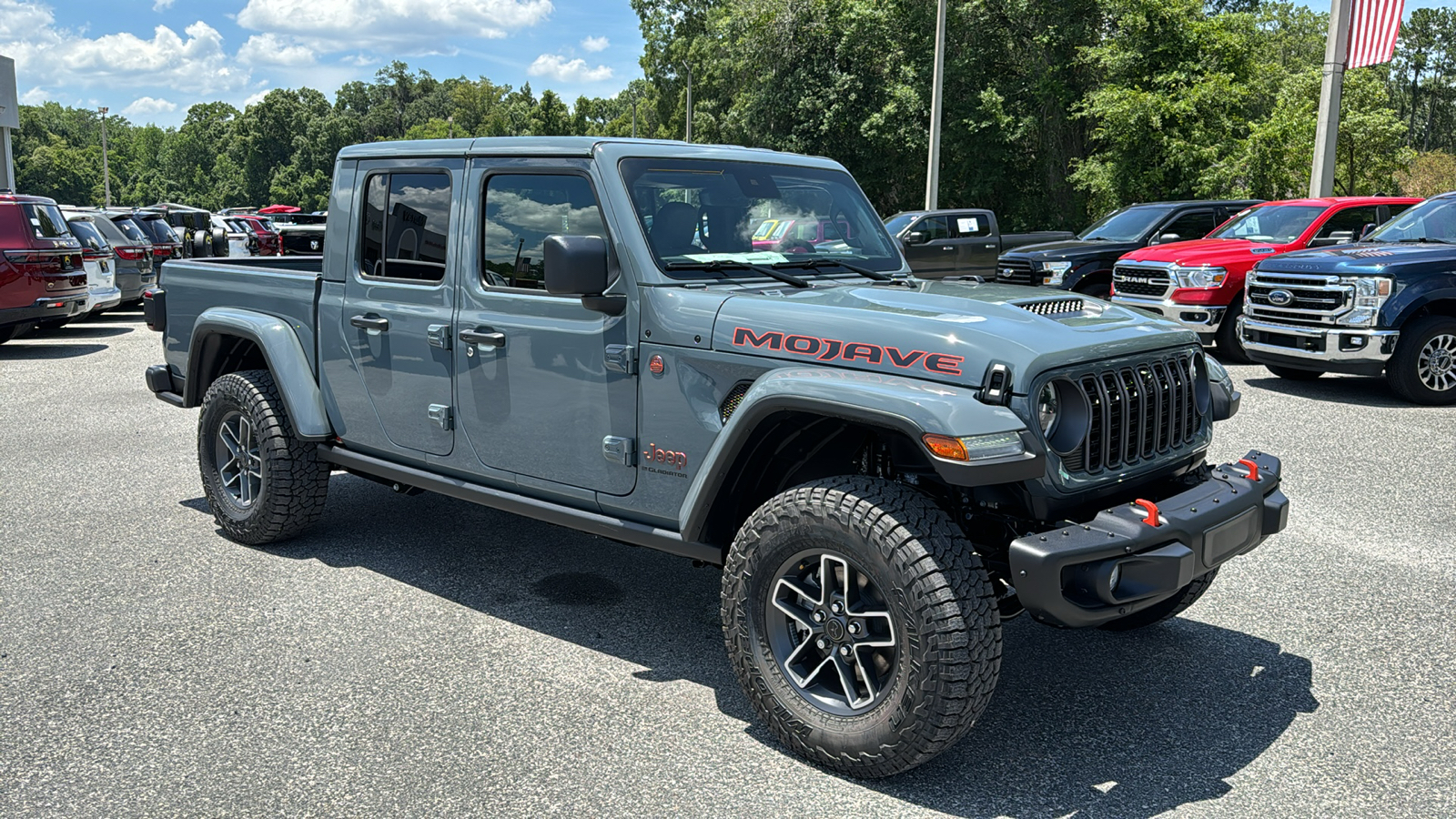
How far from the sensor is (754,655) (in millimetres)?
3652

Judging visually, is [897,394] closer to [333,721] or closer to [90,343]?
[333,721]

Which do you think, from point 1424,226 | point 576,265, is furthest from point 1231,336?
point 576,265

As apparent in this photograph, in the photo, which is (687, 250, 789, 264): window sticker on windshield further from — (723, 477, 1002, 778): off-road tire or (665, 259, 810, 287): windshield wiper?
(723, 477, 1002, 778): off-road tire

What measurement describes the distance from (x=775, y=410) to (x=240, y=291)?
3.59 meters

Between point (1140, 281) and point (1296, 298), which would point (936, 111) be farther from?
point (1296, 298)

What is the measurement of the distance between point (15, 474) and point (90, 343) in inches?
350

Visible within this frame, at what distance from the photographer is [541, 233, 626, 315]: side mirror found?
3.88 metres

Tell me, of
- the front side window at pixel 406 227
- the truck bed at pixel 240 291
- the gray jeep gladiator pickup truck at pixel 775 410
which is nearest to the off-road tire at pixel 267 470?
the gray jeep gladiator pickup truck at pixel 775 410

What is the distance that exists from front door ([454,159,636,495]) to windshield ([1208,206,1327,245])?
1055 centimetres

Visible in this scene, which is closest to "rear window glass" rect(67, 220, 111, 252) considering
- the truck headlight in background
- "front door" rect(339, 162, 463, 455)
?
"front door" rect(339, 162, 463, 455)

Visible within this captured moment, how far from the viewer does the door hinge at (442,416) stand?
188 inches

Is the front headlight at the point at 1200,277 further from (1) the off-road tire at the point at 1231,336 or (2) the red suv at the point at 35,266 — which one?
(2) the red suv at the point at 35,266

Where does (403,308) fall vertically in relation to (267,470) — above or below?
above

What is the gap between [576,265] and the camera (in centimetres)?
389
